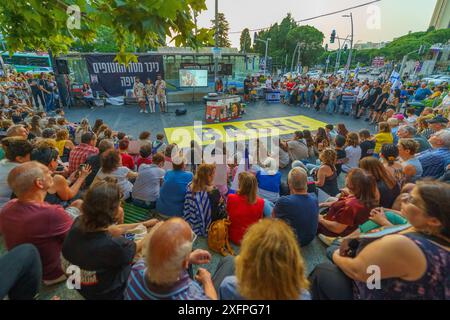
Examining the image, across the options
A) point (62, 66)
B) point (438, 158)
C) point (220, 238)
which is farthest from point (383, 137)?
point (62, 66)

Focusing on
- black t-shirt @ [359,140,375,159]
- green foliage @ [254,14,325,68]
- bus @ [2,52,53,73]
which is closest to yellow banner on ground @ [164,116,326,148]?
black t-shirt @ [359,140,375,159]

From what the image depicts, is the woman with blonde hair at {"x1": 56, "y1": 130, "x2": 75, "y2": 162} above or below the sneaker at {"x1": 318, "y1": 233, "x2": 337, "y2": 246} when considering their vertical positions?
above

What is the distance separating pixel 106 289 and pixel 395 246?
2.07 meters

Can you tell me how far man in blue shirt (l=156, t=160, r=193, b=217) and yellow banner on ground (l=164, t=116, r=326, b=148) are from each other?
437 cm

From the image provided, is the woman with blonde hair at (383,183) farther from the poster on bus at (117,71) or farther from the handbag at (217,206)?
the poster on bus at (117,71)

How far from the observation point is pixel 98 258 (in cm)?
162

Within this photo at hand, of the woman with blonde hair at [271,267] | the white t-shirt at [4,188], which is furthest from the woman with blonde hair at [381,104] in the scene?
the white t-shirt at [4,188]

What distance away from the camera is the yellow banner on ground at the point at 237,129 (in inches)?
330

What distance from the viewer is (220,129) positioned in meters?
9.63

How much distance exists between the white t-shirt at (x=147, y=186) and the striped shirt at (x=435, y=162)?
450 centimetres

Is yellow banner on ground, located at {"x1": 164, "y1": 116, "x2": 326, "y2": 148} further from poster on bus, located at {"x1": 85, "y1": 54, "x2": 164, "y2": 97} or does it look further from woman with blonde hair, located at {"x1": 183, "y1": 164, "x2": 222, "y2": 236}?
poster on bus, located at {"x1": 85, "y1": 54, "x2": 164, "y2": 97}

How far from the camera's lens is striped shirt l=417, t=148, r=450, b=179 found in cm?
362

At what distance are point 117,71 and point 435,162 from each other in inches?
594
